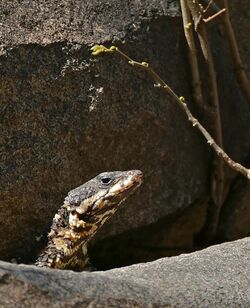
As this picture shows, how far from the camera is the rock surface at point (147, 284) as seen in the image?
2518 millimetres

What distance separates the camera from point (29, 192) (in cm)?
374

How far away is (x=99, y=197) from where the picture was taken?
3.92 m

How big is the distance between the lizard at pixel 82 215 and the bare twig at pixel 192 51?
80 centimetres

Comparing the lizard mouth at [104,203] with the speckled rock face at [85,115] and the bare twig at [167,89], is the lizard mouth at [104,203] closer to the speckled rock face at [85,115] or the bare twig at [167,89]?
the speckled rock face at [85,115]

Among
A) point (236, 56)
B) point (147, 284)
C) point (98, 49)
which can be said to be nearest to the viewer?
point (147, 284)

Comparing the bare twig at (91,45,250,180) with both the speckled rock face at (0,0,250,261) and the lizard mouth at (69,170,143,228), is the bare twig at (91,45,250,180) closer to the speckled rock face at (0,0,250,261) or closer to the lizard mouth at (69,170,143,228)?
the speckled rock face at (0,0,250,261)

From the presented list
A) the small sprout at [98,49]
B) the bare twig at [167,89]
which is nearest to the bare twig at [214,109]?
the bare twig at [167,89]

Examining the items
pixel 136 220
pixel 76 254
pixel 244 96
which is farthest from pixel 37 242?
pixel 244 96

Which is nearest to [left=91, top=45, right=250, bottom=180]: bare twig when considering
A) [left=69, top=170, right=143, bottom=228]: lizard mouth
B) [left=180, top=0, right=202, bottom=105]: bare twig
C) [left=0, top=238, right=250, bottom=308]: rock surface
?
[left=180, top=0, right=202, bottom=105]: bare twig

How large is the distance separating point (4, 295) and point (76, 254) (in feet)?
4.99

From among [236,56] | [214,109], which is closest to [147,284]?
[214,109]

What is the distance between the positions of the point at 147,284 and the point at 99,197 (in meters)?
1.09

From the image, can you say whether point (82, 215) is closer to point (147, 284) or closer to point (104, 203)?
point (104, 203)

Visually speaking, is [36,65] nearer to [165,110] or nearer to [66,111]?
[66,111]
